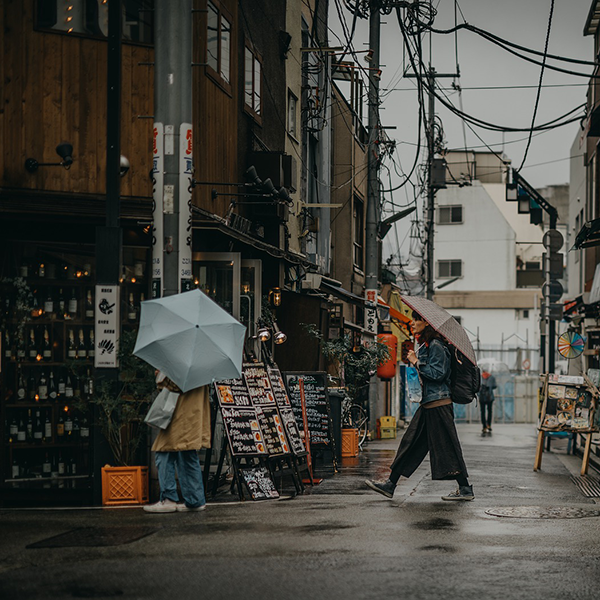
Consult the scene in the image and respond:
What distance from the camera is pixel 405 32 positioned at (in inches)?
801

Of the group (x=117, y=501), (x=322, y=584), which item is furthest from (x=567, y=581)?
(x=117, y=501)

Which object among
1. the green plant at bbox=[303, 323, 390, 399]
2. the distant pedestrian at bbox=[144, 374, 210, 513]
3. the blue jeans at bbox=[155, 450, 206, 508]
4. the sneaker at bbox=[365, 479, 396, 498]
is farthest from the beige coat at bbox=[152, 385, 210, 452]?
the green plant at bbox=[303, 323, 390, 399]

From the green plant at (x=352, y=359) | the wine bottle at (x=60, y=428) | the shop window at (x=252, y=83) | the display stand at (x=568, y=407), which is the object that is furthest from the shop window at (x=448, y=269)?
the wine bottle at (x=60, y=428)

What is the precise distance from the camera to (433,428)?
37.8 ft

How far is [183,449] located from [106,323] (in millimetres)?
1847

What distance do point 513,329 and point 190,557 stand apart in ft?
178

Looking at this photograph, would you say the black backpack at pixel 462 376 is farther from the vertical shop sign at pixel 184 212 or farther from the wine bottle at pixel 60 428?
the wine bottle at pixel 60 428

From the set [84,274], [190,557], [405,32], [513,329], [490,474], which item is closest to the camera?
[190,557]

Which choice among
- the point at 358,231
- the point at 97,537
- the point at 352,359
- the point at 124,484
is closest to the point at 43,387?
the point at 124,484

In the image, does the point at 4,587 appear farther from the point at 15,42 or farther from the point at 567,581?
the point at 15,42

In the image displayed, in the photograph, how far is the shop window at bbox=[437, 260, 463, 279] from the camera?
208 ft

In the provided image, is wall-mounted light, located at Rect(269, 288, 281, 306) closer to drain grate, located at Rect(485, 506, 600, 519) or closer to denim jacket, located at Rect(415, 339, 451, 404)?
denim jacket, located at Rect(415, 339, 451, 404)

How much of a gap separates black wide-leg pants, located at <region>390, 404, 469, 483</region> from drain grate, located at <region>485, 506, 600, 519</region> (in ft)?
2.49

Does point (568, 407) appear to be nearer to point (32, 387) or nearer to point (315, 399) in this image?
point (315, 399)
